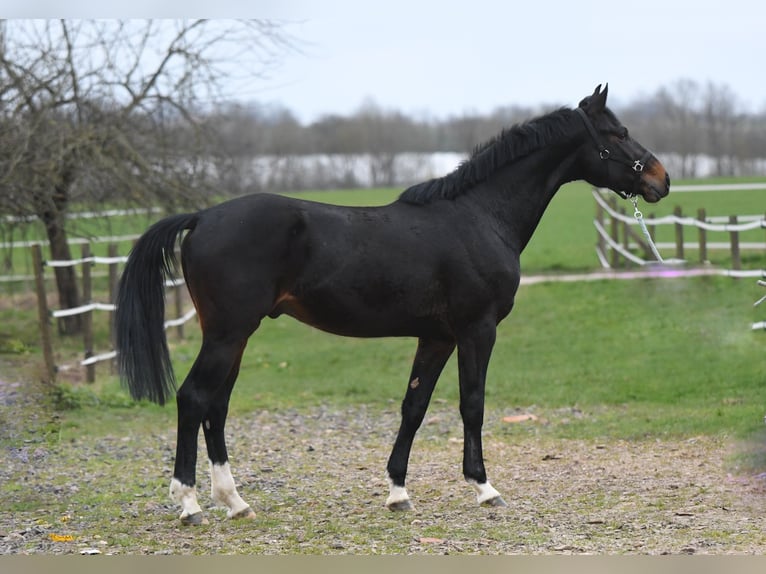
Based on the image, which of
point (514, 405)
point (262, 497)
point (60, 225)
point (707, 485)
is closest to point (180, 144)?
point (60, 225)

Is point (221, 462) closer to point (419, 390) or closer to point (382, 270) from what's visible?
point (419, 390)

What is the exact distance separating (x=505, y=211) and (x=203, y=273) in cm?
199

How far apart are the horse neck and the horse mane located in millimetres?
58

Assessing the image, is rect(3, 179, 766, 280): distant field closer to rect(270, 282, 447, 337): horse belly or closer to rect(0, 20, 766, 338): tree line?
rect(0, 20, 766, 338): tree line

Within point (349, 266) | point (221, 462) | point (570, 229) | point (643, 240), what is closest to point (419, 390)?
point (349, 266)

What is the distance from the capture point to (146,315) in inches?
228

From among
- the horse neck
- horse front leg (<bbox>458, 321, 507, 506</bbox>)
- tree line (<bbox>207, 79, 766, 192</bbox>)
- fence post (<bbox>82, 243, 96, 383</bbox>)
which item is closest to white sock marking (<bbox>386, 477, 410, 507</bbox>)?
horse front leg (<bbox>458, 321, 507, 506</bbox>)

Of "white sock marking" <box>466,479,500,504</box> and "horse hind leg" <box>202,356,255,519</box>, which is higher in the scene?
"horse hind leg" <box>202,356,255,519</box>

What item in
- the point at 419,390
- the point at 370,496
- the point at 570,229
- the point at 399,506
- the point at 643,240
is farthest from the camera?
the point at 570,229

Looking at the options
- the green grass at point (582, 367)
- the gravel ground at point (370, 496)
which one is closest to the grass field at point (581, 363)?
the green grass at point (582, 367)

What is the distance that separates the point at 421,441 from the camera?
344 inches

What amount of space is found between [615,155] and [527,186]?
1.93 feet

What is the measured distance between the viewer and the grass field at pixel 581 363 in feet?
31.8

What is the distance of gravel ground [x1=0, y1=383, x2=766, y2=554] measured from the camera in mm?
5078
